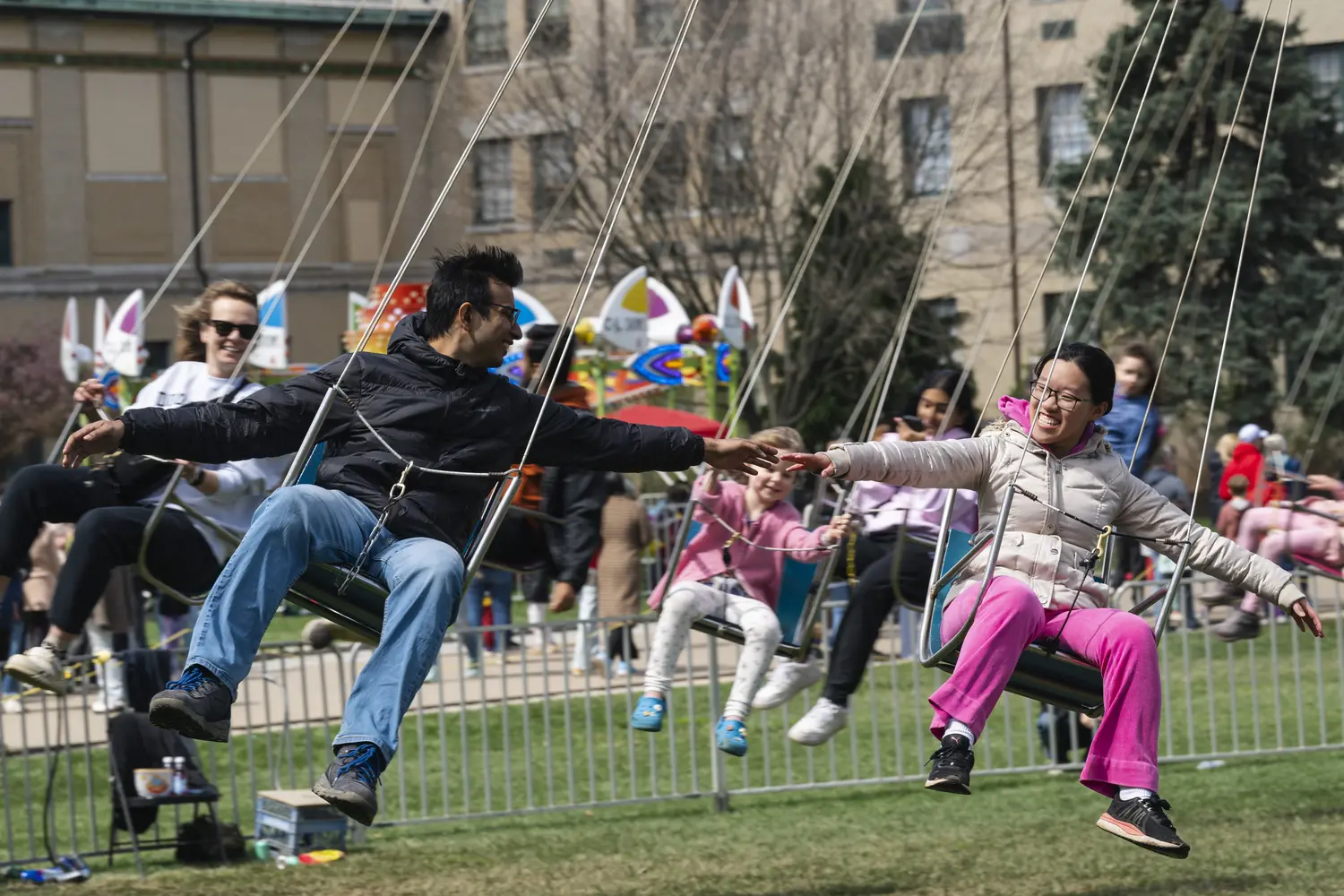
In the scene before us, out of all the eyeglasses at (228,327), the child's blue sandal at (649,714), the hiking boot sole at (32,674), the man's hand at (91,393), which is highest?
the eyeglasses at (228,327)

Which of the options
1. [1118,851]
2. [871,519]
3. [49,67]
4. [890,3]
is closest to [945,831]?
[1118,851]

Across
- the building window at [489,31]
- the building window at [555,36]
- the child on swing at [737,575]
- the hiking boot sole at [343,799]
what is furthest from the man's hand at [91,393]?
the building window at [489,31]

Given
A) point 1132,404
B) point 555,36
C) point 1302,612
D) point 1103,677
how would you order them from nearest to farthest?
point 1103,677, point 1302,612, point 1132,404, point 555,36

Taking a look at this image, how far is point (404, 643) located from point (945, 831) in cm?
473

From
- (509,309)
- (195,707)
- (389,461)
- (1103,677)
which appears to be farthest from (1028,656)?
(195,707)

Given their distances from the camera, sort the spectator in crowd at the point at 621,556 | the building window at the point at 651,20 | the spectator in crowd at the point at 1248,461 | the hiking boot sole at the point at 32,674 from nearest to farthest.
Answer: the hiking boot sole at the point at 32,674 < the spectator in crowd at the point at 621,556 < the spectator in crowd at the point at 1248,461 < the building window at the point at 651,20

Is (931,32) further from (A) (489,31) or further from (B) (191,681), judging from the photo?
(B) (191,681)

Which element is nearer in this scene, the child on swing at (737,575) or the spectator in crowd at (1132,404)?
the child on swing at (737,575)

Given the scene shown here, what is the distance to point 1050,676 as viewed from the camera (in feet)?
20.0

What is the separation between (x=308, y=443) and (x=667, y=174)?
74.0 feet

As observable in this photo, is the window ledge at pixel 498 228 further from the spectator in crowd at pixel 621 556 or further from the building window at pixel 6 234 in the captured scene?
the spectator in crowd at pixel 621 556

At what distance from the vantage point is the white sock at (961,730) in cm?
591

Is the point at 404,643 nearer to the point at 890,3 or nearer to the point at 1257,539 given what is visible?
the point at 1257,539

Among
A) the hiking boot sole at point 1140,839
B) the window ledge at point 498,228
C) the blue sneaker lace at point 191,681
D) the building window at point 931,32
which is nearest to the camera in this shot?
the blue sneaker lace at point 191,681
